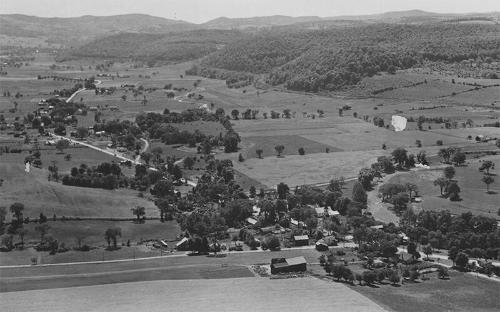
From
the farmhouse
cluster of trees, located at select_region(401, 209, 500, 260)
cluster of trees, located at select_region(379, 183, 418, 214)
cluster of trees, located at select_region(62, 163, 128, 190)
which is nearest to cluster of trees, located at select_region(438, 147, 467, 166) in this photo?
cluster of trees, located at select_region(379, 183, 418, 214)

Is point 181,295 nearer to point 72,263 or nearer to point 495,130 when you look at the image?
point 72,263

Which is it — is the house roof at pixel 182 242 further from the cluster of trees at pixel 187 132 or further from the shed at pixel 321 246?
the cluster of trees at pixel 187 132

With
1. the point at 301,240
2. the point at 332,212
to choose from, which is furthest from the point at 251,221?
the point at 332,212

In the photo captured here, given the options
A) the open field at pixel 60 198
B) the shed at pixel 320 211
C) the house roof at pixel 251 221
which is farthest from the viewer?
the shed at pixel 320 211

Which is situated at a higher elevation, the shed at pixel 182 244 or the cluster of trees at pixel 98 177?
the cluster of trees at pixel 98 177

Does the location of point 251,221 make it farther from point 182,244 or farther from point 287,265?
point 287,265

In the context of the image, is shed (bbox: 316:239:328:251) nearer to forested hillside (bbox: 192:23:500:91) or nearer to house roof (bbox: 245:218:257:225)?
house roof (bbox: 245:218:257:225)

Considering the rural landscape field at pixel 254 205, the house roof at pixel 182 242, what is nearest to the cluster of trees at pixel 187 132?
the rural landscape field at pixel 254 205
